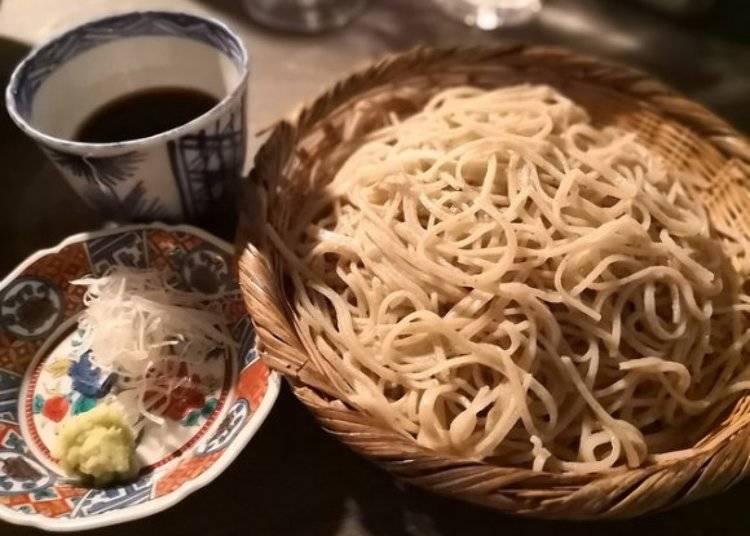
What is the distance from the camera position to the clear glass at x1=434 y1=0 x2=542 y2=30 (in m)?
1.45

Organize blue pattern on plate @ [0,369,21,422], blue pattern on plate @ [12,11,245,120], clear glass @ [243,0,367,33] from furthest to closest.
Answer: clear glass @ [243,0,367,33] → blue pattern on plate @ [12,11,245,120] → blue pattern on plate @ [0,369,21,422]

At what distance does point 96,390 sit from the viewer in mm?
800

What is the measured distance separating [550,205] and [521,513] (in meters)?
0.33

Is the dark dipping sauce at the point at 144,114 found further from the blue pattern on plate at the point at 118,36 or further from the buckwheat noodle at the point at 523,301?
the buckwheat noodle at the point at 523,301

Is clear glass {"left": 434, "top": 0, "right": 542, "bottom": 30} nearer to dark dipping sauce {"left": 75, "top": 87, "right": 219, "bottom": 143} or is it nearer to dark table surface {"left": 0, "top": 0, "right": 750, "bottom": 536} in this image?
dark table surface {"left": 0, "top": 0, "right": 750, "bottom": 536}

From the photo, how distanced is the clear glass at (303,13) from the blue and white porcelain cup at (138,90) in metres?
0.48

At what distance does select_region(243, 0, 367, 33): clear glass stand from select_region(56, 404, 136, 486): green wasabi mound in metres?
0.91

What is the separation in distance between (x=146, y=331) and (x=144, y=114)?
30cm

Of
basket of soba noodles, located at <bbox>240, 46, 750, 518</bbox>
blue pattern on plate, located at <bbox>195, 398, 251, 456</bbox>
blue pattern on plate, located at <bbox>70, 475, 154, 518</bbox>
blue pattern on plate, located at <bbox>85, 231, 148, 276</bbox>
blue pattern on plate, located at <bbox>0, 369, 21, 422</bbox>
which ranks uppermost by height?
basket of soba noodles, located at <bbox>240, 46, 750, 518</bbox>

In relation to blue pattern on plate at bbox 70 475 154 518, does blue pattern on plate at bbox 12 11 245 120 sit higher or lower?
higher

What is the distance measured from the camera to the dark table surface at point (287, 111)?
767mm

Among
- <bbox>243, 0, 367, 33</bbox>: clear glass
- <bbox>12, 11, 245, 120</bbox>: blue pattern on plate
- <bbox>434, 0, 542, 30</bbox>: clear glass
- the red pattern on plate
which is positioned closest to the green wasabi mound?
the red pattern on plate

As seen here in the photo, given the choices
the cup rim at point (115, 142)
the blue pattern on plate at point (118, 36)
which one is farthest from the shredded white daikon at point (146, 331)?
the blue pattern on plate at point (118, 36)

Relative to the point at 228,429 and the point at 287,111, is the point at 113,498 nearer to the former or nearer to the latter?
the point at 228,429
